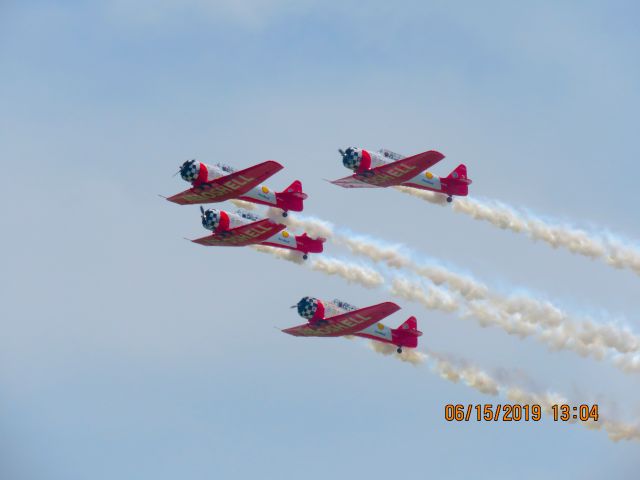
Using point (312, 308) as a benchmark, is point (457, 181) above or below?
above

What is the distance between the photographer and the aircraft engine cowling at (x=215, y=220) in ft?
230

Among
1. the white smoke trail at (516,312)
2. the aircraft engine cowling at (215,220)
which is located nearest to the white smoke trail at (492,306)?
the white smoke trail at (516,312)

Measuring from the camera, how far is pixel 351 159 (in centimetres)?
6900

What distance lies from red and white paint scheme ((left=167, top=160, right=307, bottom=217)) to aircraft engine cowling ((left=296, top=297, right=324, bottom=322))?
224 inches

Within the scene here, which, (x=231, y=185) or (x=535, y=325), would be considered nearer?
(x=231, y=185)

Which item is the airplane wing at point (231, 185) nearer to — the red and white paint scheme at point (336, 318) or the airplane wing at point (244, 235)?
the airplane wing at point (244, 235)

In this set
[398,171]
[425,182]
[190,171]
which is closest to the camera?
[190,171]

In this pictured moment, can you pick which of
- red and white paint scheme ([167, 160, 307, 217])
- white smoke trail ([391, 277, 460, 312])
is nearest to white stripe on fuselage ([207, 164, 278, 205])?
red and white paint scheme ([167, 160, 307, 217])

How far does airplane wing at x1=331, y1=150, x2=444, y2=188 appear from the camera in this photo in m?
68.9

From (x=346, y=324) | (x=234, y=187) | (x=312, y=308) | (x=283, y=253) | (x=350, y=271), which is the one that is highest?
(x=234, y=187)

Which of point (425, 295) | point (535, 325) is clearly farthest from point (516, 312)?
point (425, 295)

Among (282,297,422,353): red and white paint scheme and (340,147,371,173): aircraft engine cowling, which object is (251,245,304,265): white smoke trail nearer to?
(282,297,422,353): red and white paint scheme

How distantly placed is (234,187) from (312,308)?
332 inches

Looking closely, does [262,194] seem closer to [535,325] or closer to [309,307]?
[309,307]
